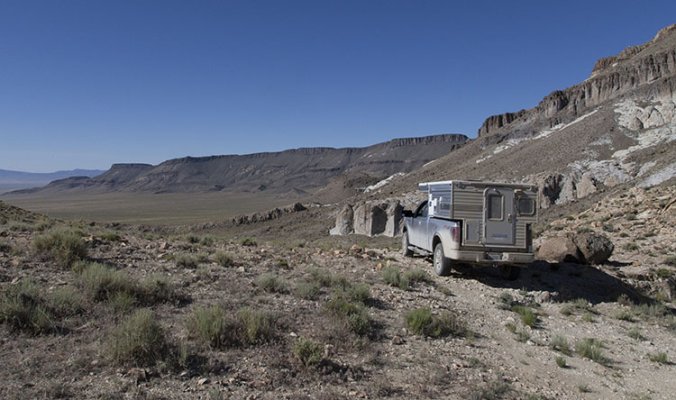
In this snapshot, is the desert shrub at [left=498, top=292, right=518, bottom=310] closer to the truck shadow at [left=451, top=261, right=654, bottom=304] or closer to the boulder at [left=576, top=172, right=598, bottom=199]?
the truck shadow at [left=451, top=261, right=654, bottom=304]

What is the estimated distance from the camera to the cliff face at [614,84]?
196 feet

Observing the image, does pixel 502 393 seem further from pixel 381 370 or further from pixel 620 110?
pixel 620 110

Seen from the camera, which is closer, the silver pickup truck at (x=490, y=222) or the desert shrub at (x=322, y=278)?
the desert shrub at (x=322, y=278)

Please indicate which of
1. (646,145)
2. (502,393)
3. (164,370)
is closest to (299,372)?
(164,370)

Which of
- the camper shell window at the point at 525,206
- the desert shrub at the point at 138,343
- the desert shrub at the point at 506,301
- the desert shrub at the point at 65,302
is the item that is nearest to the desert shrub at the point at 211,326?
the desert shrub at the point at 138,343

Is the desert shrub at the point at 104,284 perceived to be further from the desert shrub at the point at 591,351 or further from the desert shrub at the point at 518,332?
the desert shrub at the point at 591,351

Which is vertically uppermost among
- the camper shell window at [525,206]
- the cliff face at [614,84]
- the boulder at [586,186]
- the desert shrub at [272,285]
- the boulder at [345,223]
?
the cliff face at [614,84]

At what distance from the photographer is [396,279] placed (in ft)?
34.6

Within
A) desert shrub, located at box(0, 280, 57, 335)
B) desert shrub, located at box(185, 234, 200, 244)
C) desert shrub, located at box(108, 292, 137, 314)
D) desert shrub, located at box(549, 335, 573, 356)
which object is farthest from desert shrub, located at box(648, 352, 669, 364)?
desert shrub, located at box(185, 234, 200, 244)

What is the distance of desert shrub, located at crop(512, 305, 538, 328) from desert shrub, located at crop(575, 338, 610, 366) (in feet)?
3.35

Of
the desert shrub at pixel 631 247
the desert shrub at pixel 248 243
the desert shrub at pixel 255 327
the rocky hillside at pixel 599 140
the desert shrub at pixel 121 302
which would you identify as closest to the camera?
the desert shrub at pixel 255 327

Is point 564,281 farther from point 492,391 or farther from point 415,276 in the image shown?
point 492,391

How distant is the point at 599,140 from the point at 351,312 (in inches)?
2023

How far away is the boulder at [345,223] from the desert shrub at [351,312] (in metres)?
39.1
